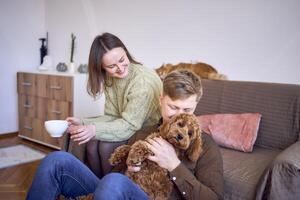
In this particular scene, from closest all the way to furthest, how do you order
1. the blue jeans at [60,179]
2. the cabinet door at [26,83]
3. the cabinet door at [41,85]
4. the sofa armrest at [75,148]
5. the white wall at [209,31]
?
the blue jeans at [60,179] < the sofa armrest at [75,148] < the white wall at [209,31] < the cabinet door at [41,85] < the cabinet door at [26,83]

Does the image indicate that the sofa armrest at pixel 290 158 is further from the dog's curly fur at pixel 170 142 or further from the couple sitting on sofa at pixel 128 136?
the dog's curly fur at pixel 170 142

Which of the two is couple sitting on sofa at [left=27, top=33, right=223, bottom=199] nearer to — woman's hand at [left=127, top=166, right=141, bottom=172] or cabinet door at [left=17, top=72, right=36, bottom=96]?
woman's hand at [left=127, top=166, right=141, bottom=172]

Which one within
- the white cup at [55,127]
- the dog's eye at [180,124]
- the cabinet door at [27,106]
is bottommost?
the cabinet door at [27,106]

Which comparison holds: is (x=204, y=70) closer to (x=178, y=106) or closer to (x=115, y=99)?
(x=115, y=99)

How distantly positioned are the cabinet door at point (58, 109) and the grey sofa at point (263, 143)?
4.66 feet

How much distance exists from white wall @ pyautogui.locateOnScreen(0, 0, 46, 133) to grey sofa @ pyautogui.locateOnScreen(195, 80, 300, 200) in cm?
254

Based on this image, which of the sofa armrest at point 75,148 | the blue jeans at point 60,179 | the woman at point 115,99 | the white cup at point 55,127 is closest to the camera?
the blue jeans at point 60,179

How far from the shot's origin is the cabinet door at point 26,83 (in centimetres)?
327

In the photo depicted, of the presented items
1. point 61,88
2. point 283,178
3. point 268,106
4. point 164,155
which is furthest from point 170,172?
point 61,88

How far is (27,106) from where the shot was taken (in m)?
3.39

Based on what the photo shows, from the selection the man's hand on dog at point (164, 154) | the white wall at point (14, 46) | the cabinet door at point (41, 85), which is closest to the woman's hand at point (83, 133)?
the man's hand on dog at point (164, 154)

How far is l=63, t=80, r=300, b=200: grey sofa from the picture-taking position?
122 cm

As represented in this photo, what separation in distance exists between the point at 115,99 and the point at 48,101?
1771 millimetres

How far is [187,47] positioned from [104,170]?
1508 millimetres
